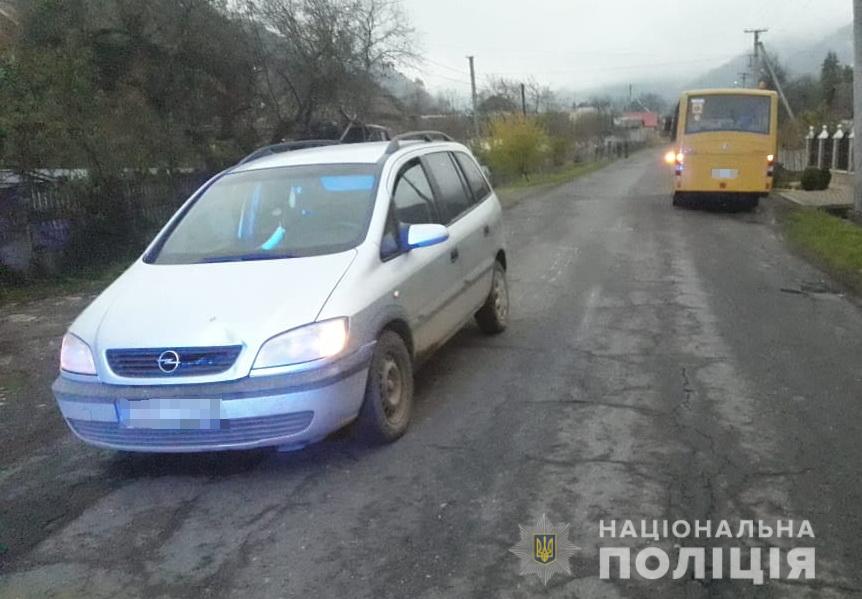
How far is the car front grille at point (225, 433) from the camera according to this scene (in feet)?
16.1

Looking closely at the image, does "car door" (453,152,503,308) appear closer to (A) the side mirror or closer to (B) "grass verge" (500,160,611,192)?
(A) the side mirror

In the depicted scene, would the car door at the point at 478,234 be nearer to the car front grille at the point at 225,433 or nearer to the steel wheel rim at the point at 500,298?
the steel wheel rim at the point at 500,298

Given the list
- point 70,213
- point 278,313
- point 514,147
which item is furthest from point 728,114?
point 514,147

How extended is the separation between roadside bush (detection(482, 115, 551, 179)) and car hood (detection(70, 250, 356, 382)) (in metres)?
37.8

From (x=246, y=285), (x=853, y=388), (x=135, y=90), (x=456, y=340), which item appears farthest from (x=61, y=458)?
(x=135, y=90)

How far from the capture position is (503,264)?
8766 mm

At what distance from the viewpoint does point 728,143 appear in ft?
71.1

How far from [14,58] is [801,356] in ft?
37.2

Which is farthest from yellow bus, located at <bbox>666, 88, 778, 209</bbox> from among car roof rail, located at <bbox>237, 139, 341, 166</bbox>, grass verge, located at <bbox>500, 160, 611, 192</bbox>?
car roof rail, located at <bbox>237, 139, 341, 166</bbox>

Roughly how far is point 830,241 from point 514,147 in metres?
28.5

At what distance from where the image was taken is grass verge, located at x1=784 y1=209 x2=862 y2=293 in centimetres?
1214

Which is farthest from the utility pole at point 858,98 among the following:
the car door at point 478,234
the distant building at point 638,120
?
the distant building at point 638,120

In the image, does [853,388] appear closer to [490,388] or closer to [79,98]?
[490,388]

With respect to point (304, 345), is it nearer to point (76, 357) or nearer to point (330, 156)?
point (76, 357)
